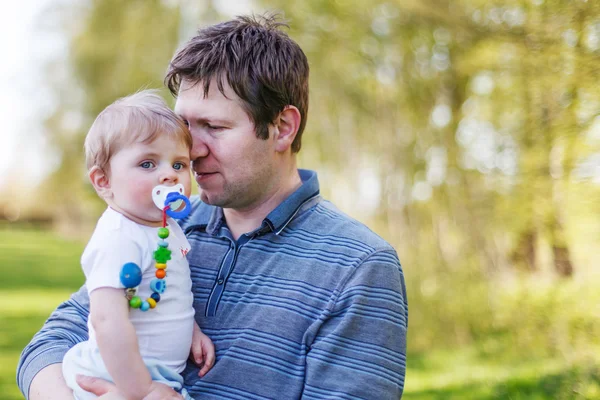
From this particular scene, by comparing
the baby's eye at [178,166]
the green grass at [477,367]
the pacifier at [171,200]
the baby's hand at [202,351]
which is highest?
the baby's eye at [178,166]

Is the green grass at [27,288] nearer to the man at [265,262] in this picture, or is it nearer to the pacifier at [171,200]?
the man at [265,262]

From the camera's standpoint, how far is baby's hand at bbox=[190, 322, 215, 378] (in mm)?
1945

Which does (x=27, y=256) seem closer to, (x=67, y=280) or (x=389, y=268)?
(x=67, y=280)

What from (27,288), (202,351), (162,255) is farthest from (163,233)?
(27,288)

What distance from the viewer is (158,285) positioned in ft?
5.86

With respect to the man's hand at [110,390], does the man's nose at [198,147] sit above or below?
above

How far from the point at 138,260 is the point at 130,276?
3.7 inches

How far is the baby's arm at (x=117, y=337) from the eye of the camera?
167cm

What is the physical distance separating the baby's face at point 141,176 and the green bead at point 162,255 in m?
0.11

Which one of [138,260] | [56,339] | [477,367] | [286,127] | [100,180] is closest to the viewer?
[138,260]

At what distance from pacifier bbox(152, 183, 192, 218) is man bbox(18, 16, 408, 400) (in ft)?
0.87

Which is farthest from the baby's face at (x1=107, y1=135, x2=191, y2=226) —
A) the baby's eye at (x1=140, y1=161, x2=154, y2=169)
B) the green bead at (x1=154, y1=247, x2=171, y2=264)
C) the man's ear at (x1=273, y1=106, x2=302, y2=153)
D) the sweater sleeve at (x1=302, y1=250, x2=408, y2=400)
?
the sweater sleeve at (x1=302, y1=250, x2=408, y2=400)

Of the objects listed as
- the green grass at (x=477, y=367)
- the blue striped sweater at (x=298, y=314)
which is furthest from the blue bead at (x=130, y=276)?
the green grass at (x=477, y=367)

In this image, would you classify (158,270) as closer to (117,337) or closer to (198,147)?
(117,337)
